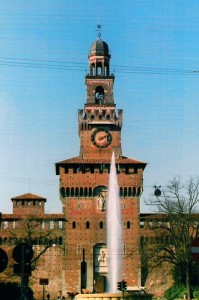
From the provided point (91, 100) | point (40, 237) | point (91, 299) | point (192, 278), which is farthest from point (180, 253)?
point (91, 100)

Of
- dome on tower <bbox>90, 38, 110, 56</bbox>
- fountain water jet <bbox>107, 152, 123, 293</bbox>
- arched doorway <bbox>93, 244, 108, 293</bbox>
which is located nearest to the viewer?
fountain water jet <bbox>107, 152, 123, 293</bbox>

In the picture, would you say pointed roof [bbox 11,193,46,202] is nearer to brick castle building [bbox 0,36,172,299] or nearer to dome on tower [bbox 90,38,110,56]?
brick castle building [bbox 0,36,172,299]

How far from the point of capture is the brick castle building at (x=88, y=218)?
61.7 m

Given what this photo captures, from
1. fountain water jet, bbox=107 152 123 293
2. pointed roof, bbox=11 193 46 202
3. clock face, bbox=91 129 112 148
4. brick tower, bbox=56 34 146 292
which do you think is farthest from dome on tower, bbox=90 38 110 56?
pointed roof, bbox=11 193 46 202

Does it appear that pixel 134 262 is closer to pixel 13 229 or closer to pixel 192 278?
pixel 13 229

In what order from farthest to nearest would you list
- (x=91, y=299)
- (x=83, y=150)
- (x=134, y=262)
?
(x=83, y=150)
(x=134, y=262)
(x=91, y=299)

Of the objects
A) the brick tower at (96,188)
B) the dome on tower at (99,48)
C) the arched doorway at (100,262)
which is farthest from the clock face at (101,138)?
the arched doorway at (100,262)

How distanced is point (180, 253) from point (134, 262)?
17.8 m

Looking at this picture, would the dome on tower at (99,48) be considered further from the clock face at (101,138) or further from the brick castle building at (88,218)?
the clock face at (101,138)

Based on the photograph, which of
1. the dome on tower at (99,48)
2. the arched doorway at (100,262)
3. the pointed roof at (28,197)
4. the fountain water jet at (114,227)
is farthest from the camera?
the pointed roof at (28,197)

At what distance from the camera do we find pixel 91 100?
6625 cm

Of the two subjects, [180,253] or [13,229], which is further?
[13,229]

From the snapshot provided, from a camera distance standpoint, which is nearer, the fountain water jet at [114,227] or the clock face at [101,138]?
the fountain water jet at [114,227]

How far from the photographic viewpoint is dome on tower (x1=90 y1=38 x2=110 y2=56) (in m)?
65.4
